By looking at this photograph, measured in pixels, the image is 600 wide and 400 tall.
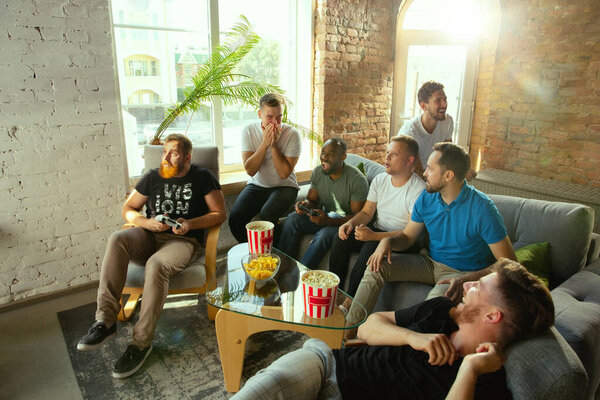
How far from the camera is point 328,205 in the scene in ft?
9.89

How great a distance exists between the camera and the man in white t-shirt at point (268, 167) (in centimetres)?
307

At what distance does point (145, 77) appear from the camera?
348cm

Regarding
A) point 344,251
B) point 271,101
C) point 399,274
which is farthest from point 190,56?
point 399,274

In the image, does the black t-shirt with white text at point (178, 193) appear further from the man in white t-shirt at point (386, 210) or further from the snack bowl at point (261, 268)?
the man in white t-shirt at point (386, 210)

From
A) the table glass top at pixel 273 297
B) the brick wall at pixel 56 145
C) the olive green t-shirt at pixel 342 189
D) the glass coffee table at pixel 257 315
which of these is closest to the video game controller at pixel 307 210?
the olive green t-shirt at pixel 342 189

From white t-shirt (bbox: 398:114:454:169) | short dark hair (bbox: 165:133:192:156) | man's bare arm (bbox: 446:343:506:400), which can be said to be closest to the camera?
man's bare arm (bbox: 446:343:506:400)

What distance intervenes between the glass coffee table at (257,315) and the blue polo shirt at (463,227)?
62 cm

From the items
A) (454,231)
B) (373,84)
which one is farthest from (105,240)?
(373,84)

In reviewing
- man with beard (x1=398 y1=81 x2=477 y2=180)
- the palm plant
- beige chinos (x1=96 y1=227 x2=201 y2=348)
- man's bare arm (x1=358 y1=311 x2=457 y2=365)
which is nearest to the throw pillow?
man's bare arm (x1=358 y1=311 x2=457 y2=365)

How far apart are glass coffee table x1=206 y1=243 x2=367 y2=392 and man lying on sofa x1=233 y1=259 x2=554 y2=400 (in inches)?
13.0

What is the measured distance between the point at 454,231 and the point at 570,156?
2.73m

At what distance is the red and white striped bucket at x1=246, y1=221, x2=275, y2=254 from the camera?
7.13 ft

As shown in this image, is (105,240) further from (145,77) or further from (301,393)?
(301,393)

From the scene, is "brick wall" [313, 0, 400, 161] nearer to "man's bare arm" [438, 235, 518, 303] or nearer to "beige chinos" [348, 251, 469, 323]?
"beige chinos" [348, 251, 469, 323]
